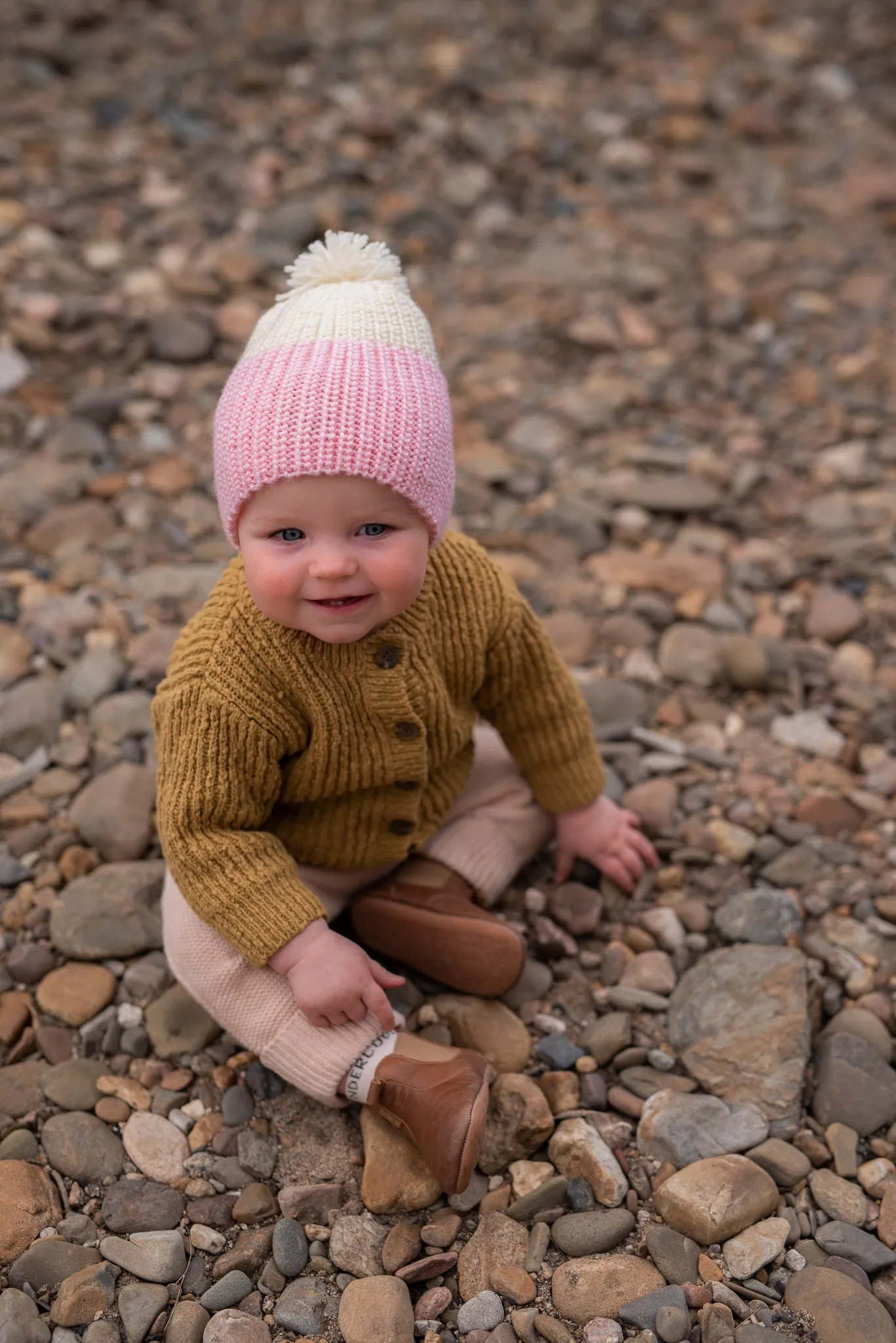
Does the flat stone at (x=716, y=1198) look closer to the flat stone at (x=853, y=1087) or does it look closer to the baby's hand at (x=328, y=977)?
the flat stone at (x=853, y=1087)

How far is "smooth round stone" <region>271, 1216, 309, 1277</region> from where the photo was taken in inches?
72.8

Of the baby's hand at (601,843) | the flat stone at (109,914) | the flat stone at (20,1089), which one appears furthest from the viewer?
the baby's hand at (601,843)

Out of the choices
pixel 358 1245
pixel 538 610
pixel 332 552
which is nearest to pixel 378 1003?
pixel 358 1245

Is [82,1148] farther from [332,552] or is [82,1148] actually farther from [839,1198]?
[839,1198]

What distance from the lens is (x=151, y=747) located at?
2611 mm

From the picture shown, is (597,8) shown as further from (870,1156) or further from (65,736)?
(870,1156)

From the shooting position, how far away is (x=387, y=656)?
1911mm

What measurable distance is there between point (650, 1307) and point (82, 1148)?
33.2 inches

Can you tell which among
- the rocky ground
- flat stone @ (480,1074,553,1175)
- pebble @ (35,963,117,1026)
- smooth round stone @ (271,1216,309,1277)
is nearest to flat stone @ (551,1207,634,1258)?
the rocky ground

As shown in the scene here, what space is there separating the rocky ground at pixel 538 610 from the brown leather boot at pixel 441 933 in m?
0.06

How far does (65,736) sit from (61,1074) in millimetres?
775

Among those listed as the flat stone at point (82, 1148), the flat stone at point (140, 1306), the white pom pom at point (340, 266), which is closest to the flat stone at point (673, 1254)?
the flat stone at point (140, 1306)

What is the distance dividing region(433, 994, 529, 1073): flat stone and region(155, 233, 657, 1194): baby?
32 millimetres

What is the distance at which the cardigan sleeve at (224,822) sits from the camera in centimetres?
190
